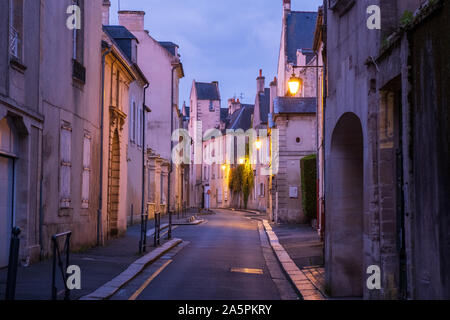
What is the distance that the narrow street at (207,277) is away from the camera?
9789 mm

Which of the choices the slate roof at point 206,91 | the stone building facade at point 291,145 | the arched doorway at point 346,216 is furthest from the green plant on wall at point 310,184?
the slate roof at point 206,91

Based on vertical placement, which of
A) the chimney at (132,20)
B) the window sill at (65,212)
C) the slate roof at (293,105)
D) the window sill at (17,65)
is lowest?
the window sill at (65,212)

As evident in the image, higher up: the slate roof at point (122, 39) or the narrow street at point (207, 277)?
the slate roof at point (122, 39)

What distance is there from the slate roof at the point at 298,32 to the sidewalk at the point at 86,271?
2756 centimetres

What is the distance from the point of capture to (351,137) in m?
10.4

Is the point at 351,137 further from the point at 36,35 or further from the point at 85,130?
the point at 85,130

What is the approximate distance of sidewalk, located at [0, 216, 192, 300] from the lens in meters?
9.02

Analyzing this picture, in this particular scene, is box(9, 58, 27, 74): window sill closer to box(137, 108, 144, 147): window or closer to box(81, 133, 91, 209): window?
box(81, 133, 91, 209): window

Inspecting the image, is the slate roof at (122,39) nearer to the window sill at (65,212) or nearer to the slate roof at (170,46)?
the window sill at (65,212)

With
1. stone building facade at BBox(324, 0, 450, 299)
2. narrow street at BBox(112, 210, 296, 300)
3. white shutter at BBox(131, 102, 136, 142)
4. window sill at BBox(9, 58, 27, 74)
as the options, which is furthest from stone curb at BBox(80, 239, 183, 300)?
white shutter at BBox(131, 102, 136, 142)

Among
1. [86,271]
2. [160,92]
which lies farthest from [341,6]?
[160,92]

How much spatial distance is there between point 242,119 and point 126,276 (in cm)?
6516

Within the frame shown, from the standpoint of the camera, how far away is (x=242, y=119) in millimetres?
76000

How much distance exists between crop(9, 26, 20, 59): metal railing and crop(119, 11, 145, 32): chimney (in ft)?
96.7
